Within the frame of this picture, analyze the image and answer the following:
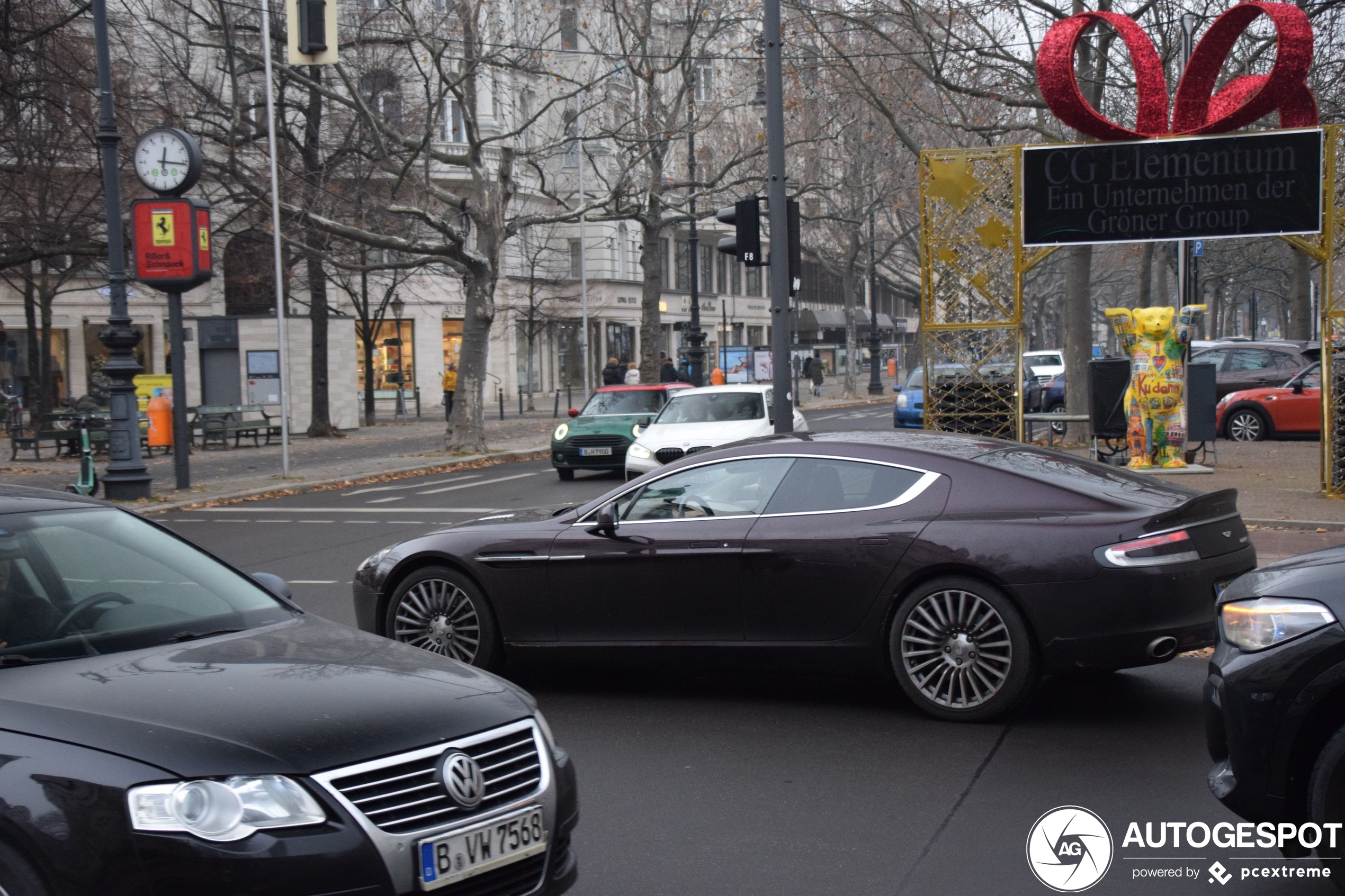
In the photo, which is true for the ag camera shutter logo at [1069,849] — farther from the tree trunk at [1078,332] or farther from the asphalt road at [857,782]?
the tree trunk at [1078,332]

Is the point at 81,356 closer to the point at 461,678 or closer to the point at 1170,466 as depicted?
the point at 1170,466

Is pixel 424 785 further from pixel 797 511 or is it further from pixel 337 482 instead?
pixel 337 482

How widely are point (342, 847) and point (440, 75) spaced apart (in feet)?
71.9

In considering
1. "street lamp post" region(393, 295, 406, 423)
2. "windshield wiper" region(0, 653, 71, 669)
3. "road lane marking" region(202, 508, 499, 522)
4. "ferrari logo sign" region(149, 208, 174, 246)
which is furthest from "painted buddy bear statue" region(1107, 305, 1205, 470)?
"street lamp post" region(393, 295, 406, 423)

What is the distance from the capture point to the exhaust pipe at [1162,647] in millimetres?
6066

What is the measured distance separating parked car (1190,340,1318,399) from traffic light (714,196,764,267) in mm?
16802

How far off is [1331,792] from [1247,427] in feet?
75.9

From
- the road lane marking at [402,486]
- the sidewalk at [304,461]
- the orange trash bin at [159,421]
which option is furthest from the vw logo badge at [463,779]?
the orange trash bin at [159,421]

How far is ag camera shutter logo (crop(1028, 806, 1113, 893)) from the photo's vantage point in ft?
Result: 15.2

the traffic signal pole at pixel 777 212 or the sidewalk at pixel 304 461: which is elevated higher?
the traffic signal pole at pixel 777 212

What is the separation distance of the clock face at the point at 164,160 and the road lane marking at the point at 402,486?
528 centimetres

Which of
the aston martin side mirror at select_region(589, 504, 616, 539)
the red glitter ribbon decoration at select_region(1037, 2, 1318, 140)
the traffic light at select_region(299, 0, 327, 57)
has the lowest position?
the aston martin side mirror at select_region(589, 504, 616, 539)

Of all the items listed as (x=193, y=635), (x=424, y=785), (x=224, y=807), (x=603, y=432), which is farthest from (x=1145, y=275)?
(x=224, y=807)

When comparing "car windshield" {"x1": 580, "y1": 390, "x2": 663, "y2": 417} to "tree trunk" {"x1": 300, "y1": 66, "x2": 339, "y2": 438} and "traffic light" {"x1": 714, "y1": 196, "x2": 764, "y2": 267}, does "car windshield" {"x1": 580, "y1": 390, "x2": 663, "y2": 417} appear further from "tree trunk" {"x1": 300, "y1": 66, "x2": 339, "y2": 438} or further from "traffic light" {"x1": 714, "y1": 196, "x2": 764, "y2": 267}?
"tree trunk" {"x1": 300, "y1": 66, "x2": 339, "y2": 438}
